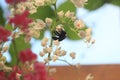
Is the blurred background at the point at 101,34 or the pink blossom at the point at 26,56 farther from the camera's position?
the blurred background at the point at 101,34

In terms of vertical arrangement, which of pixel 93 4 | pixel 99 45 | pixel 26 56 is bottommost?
pixel 26 56

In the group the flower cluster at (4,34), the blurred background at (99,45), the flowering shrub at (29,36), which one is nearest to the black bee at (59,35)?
the flowering shrub at (29,36)

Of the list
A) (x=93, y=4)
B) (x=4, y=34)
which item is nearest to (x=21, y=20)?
(x=4, y=34)

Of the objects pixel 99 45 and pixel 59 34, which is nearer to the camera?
pixel 59 34

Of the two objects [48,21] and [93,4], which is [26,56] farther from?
[93,4]

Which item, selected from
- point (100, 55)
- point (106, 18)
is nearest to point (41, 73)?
point (100, 55)

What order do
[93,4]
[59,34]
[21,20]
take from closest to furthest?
[21,20], [59,34], [93,4]

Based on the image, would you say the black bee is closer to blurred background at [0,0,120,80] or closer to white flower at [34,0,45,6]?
white flower at [34,0,45,6]

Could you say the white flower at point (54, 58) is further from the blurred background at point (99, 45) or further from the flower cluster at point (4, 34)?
the blurred background at point (99, 45)
